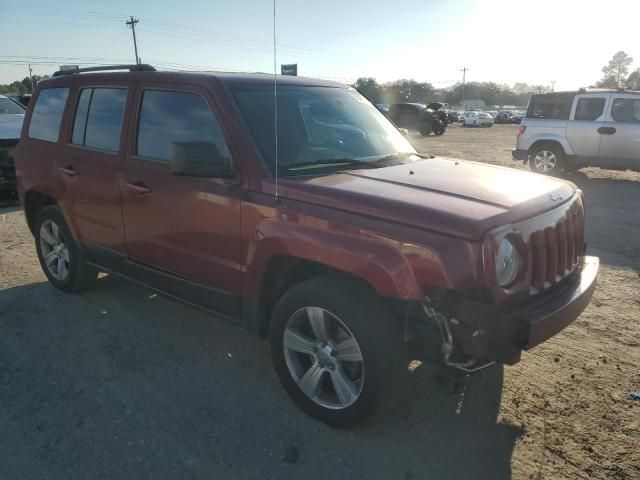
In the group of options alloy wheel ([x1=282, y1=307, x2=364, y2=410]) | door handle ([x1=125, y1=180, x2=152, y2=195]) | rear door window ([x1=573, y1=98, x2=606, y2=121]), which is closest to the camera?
alloy wheel ([x1=282, y1=307, x2=364, y2=410])

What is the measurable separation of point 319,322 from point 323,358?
0.23 metres

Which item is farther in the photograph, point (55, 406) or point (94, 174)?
point (94, 174)

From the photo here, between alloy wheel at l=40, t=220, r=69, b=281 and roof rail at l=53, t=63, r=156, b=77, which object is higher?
roof rail at l=53, t=63, r=156, b=77

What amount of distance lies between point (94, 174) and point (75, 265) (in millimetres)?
1072

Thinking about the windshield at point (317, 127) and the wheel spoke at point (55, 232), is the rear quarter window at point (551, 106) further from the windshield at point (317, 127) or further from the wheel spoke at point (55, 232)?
the wheel spoke at point (55, 232)

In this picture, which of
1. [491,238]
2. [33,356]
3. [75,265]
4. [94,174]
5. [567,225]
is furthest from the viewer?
[75,265]

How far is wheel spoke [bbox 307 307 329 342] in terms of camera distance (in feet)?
9.62

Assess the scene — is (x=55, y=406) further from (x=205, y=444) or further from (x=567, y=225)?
→ (x=567, y=225)

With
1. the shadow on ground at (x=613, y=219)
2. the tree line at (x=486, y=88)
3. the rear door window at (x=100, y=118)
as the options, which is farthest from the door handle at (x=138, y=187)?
the tree line at (x=486, y=88)

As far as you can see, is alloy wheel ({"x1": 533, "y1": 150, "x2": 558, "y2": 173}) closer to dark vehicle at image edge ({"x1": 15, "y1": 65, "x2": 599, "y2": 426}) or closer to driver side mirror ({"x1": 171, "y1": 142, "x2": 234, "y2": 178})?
dark vehicle at image edge ({"x1": 15, "y1": 65, "x2": 599, "y2": 426})

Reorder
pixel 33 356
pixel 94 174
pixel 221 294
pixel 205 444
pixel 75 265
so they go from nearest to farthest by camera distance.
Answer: pixel 205 444 < pixel 221 294 < pixel 33 356 < pixel 94 174 < pixel 75 265

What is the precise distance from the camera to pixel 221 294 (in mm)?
3494

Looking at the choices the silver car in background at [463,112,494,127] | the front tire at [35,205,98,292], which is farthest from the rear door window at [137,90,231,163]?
the silver car in background at [463,112,494,127]

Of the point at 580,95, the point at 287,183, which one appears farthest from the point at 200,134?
the point at 580,95
